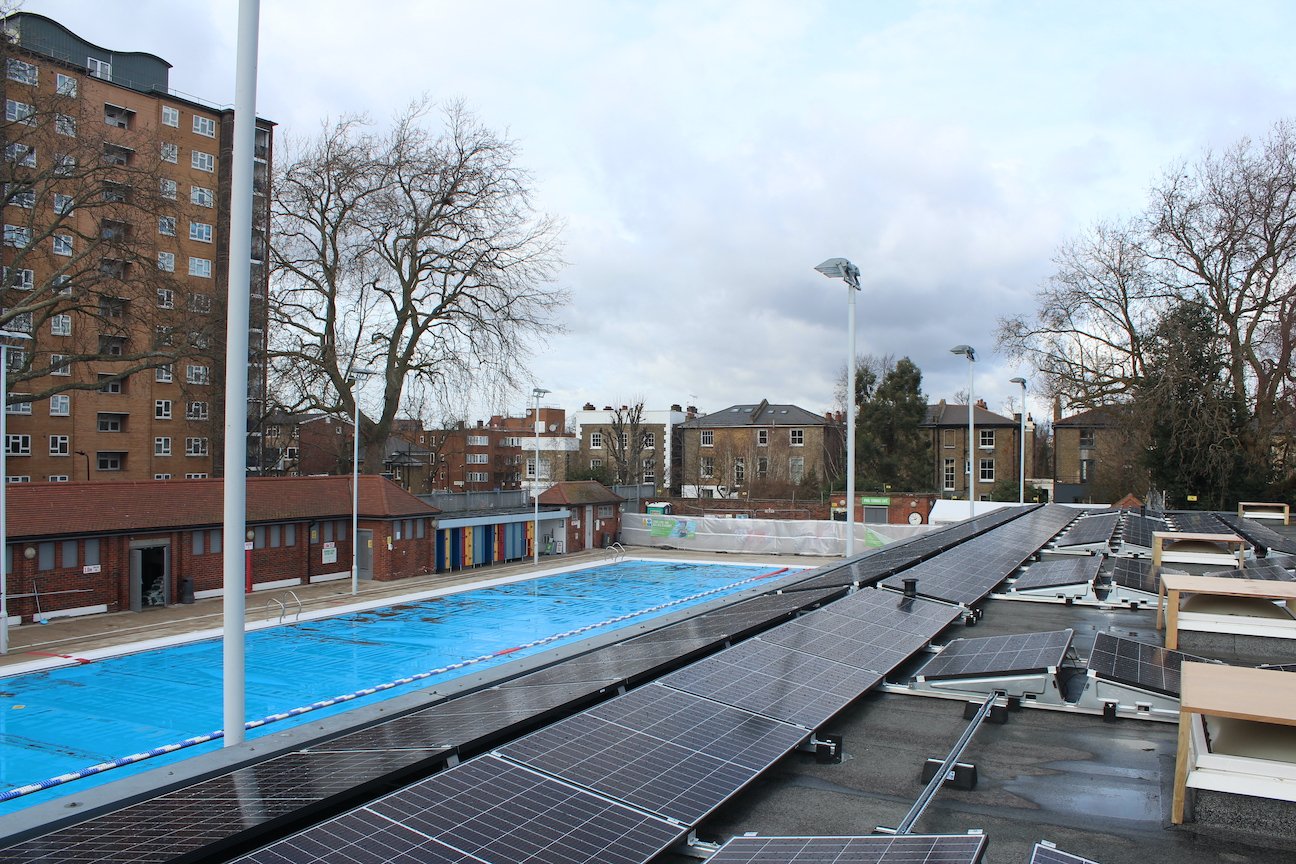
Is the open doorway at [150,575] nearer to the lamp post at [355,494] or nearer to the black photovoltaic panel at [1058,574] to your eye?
the lamp post at [355,494]

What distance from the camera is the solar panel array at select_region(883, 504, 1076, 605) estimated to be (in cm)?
1290

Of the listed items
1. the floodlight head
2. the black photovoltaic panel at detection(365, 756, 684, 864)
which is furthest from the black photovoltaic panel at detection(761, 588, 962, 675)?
the floodlight head

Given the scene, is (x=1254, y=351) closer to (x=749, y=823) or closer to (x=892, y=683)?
(x=892, y=683)

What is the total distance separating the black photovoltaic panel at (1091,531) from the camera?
2006 centimetres

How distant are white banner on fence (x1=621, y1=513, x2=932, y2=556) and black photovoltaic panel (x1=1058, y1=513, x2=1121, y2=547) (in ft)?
60.5

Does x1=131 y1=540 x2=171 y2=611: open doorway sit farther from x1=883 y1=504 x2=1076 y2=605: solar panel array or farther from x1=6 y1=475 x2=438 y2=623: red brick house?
x1=883 y1=504 x2=1076 y2=605: solar panel array

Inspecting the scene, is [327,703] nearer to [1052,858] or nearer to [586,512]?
[1052,858]

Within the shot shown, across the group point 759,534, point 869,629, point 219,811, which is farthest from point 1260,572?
point 759,534

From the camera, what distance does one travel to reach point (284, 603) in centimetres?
2955

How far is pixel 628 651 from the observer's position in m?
9.00

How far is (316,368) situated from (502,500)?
11.7 metres

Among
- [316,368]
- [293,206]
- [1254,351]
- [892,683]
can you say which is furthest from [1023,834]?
[1254,351]

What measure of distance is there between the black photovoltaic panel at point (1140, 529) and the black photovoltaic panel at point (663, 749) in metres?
16.0

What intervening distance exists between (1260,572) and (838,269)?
9525 millimetres
